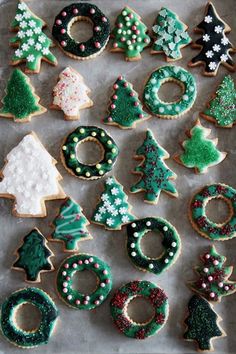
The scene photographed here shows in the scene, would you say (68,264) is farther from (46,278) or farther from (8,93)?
(8,93)

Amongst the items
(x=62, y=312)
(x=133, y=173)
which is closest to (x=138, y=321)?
(x=62, y=312)

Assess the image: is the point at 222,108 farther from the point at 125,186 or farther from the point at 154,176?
the point at 125,186

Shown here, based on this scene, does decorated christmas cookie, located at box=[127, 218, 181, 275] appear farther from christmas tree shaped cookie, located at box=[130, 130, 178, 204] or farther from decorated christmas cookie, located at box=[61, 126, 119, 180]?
decorated christmas cookie, located at box=[61, 126, 119, 180]

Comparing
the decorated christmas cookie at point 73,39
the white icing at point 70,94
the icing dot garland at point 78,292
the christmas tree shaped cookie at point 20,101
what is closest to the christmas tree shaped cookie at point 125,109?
the white icing at point 70,94

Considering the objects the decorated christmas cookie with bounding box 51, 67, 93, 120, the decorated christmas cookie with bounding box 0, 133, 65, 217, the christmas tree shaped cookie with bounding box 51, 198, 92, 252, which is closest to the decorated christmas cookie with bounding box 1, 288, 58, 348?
the christmas tree shaped cookie with bounding box 51, 198, 92, 252

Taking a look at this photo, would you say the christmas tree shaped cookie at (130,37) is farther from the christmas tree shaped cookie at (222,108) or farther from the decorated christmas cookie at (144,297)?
the decorated christmas cookie at (144,297)

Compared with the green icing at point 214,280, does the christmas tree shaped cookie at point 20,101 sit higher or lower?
higher
